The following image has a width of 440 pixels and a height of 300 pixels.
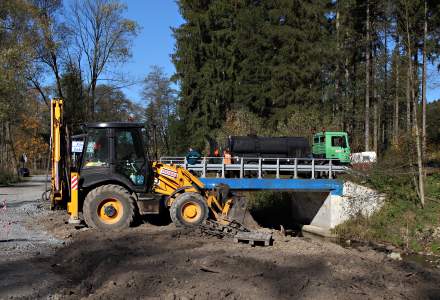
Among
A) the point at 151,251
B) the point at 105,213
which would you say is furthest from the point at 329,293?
the point at 105,213

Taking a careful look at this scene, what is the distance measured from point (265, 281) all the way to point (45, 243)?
5.97 metres

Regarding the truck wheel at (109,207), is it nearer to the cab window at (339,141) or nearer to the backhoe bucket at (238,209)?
the backhoe bucket at (238,209)

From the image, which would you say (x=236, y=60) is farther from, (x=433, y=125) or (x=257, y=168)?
(x=433, y=125)

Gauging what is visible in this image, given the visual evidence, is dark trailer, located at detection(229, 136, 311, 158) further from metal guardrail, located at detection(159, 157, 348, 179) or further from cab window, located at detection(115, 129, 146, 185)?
cab window, located at detection(115, 129, 146, 185)

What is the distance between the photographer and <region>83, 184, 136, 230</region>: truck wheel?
515 inches

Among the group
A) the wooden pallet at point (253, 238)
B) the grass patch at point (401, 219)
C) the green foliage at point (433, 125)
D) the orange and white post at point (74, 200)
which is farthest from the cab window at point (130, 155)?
the green foliage at point (433, 125)

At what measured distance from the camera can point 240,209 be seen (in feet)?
48.3

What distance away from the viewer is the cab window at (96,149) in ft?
43.7

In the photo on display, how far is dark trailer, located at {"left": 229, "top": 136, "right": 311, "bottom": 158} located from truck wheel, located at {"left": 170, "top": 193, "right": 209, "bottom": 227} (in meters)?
13.5

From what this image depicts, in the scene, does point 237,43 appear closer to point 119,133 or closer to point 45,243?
point 119,133

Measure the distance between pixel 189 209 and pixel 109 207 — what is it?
2.16 metres

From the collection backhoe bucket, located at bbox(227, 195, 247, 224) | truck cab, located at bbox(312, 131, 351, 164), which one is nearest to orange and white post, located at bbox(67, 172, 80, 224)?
backhoe bucket, located at bbox(227, 195, 247, 224)

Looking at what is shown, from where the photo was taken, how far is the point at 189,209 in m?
14.0

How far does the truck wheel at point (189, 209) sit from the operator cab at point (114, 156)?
1068 millimetres
